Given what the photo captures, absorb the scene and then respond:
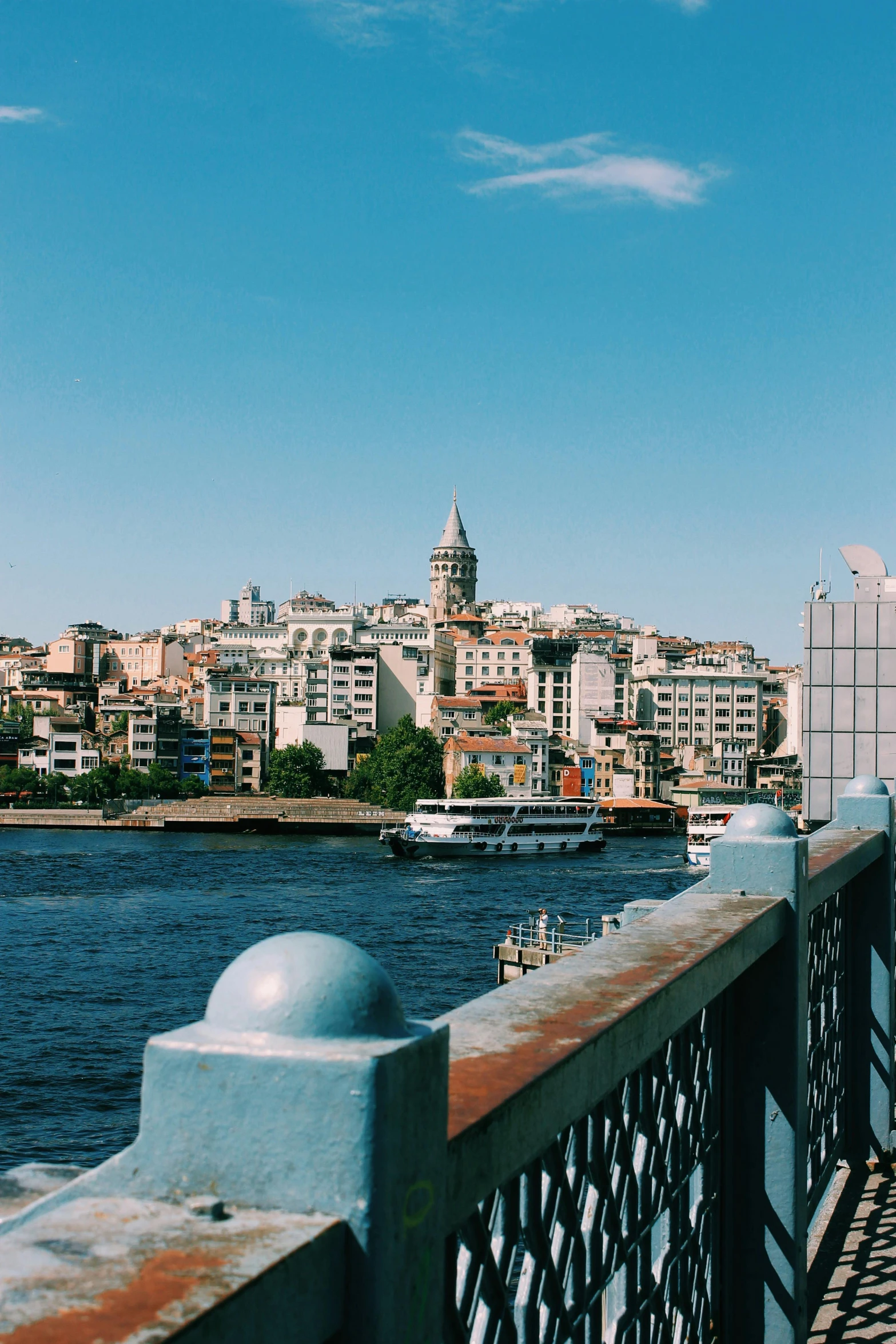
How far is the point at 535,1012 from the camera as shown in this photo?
150 cm

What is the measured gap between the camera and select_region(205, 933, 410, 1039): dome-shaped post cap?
0.89m

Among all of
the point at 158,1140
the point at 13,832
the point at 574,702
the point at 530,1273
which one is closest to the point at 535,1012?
the point at 530,1273

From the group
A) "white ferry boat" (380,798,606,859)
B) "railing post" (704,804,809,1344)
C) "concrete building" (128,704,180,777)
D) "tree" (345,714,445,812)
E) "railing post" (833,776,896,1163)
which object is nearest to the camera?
"railing post" (704,804,809,1344)

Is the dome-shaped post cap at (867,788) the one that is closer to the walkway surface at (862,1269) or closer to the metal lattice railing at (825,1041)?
the metal lattice railing at (825,1041)

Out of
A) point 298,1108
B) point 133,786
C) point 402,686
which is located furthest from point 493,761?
point 298,1108

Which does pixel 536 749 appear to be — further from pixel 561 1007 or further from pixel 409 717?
pixel 561 1007

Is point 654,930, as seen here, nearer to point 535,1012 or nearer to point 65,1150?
point 535,1012

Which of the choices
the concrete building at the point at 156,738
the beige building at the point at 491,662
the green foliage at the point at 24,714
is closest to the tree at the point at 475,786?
the concrete building at the point at 156,738

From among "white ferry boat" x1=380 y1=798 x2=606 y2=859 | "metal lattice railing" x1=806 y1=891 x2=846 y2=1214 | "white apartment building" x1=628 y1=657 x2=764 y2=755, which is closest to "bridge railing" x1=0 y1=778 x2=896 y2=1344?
"metal lattice railing" x1=806 y1=891 x2=846 y2=1214

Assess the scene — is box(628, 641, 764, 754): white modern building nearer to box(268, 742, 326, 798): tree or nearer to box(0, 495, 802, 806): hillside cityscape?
box(0, 495, 802, 806): hillside cityscape

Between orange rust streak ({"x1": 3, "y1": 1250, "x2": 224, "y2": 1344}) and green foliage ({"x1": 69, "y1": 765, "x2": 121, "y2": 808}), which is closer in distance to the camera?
orange rust streak ({"x1": 3, "y1": 1250, "x2": 224, "y2": 1344})

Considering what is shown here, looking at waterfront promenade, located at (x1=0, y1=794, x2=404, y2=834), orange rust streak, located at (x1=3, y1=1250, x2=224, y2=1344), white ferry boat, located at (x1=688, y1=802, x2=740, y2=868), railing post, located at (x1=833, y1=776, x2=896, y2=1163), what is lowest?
waterfront promenade, located at (x1=0, y1=794, x2=404, y2=834)

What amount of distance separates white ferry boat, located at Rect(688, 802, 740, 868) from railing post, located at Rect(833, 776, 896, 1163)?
115 feet

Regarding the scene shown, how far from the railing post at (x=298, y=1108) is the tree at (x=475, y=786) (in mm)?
57655
